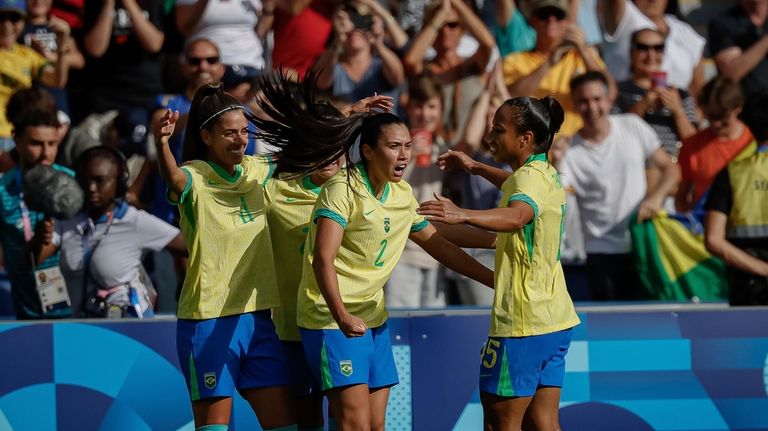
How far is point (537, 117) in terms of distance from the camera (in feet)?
18.6

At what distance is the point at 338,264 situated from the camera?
5.63m

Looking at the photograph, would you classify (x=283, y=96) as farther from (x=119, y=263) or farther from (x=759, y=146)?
(x=759, y=146)

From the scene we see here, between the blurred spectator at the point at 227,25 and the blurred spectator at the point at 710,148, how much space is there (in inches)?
130

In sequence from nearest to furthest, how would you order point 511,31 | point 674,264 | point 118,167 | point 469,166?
point 469,166
point 118,167
point 674,264
point 511,31

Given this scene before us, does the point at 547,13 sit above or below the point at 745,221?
above

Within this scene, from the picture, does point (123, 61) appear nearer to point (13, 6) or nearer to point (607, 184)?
point (13, 6)

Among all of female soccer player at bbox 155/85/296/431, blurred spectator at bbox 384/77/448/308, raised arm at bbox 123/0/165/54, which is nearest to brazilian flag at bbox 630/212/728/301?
blurred spectator at bbox 384/77/448/308

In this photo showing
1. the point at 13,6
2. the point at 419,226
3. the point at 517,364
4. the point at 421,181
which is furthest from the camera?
the point at 13,6

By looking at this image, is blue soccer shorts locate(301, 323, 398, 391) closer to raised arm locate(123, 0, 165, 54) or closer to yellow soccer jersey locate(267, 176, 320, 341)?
yellow soccer jersey locate(267, 176, 320, 341)

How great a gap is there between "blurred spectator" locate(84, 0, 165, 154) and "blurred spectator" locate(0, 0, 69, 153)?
387 millimetres

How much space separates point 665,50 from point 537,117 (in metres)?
5.24

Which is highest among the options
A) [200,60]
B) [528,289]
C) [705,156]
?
[200,60]

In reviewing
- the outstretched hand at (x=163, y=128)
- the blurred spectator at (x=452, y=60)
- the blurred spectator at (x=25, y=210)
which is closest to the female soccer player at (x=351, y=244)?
the outstretched hand at (x=163, y=128)

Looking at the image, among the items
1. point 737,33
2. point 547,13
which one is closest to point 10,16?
point 547,13
